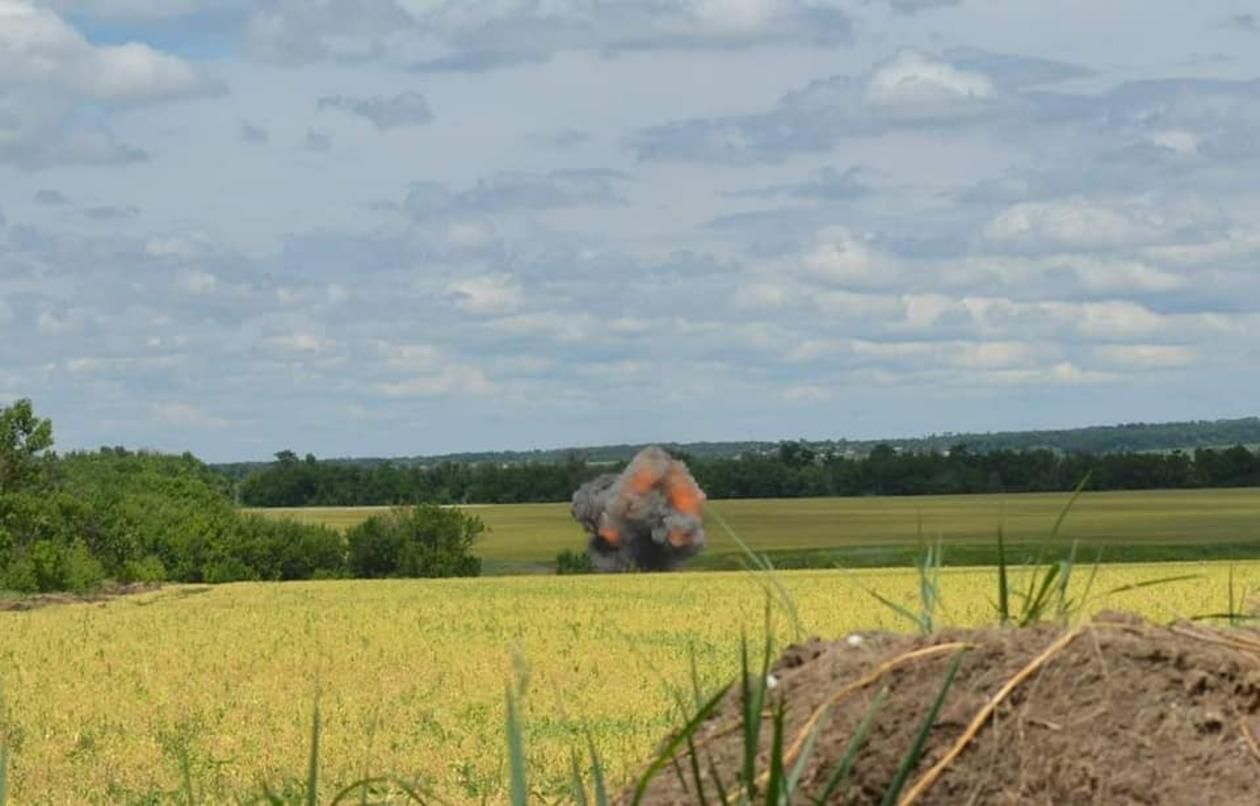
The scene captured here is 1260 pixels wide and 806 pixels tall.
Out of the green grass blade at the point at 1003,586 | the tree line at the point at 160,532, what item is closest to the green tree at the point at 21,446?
the tree line at the point at 160,532

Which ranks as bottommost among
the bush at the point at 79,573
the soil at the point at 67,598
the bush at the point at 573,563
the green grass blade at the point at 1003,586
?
the bush at the point at 573,563

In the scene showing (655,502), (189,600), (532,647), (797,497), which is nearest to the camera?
(532,647)

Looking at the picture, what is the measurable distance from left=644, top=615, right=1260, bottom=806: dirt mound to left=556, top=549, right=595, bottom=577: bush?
6699cm

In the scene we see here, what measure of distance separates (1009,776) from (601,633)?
2149cm

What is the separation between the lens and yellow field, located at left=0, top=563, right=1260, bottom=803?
14422mm

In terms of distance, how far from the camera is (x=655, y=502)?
68.1 metres

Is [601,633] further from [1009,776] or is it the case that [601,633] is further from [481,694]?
[1009,776]

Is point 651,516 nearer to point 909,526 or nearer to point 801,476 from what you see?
point 909,526

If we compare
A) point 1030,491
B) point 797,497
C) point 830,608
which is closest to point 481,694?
point 830,608

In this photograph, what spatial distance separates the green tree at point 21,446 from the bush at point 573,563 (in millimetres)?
22162

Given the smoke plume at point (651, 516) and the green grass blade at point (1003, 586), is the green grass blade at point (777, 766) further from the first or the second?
the smoke plume at point (651, 516)

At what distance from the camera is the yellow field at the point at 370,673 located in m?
14.4

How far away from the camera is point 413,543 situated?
7469cm

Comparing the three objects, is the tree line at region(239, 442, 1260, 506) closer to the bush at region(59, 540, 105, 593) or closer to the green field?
the green field
